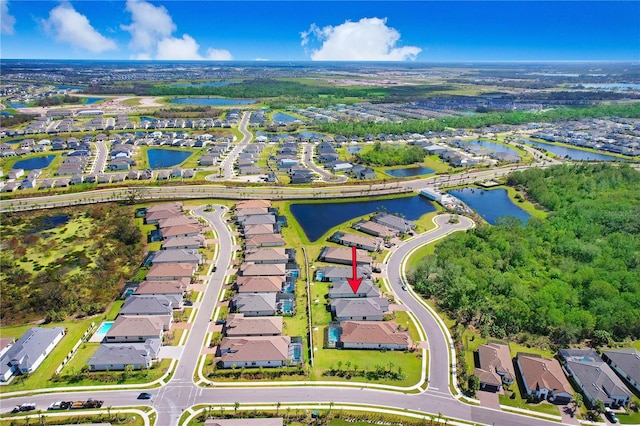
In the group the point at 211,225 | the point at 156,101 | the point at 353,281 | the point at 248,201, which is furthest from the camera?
the point at 156,101

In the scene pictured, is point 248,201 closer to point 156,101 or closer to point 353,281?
point 353,281

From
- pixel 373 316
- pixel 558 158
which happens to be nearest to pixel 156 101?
pixel 558 158

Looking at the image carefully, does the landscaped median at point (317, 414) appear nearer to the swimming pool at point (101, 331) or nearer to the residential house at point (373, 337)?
the residential house at point (373, 337)

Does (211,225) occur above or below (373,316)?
above

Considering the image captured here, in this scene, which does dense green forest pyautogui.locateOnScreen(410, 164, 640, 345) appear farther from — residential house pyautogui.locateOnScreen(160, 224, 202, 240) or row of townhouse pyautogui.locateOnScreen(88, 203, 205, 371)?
residential house pyautogui.locateOnScreen(160, 224, 202, 240)

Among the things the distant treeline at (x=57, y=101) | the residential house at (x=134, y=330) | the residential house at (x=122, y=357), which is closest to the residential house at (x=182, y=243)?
the residential house at (x=134, y=330)

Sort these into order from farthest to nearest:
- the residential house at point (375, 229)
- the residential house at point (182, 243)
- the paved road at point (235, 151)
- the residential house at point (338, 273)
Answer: the paved road at point (235, 151), the residential house at point (375, 229), the residential house at point (182, 243), the residential house at point (338, 273)
